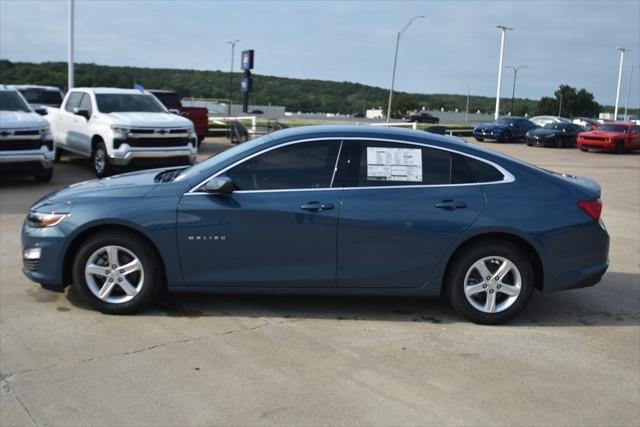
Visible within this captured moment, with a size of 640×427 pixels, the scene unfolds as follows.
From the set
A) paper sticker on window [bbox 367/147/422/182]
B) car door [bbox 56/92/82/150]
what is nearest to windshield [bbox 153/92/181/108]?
car door [bbox 56/92/82/150]

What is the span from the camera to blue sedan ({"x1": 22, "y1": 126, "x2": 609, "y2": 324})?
5.34m

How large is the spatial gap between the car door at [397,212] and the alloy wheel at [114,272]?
5.39 ft

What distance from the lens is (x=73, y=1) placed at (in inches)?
1126

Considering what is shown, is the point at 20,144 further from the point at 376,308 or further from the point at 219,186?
the point at 376,308

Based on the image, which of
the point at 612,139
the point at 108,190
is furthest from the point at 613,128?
the point at 108,190

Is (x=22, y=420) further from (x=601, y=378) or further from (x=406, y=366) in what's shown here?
(x=601, y=378)

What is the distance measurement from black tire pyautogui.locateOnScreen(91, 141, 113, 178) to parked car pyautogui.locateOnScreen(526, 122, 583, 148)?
22.7m

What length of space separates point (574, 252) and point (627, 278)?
2.14 metres

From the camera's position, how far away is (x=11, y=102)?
43.2 feet

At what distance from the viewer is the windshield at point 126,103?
14492mm

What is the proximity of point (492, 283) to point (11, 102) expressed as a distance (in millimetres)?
11015

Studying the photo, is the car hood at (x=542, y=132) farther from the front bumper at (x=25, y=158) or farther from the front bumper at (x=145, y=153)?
the front bumper at (x=25, y=158)

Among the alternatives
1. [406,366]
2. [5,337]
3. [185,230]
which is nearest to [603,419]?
[406,366]

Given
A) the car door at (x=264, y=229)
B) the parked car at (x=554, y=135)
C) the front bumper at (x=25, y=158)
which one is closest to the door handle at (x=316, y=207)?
the car door at (x=264, y=229)
